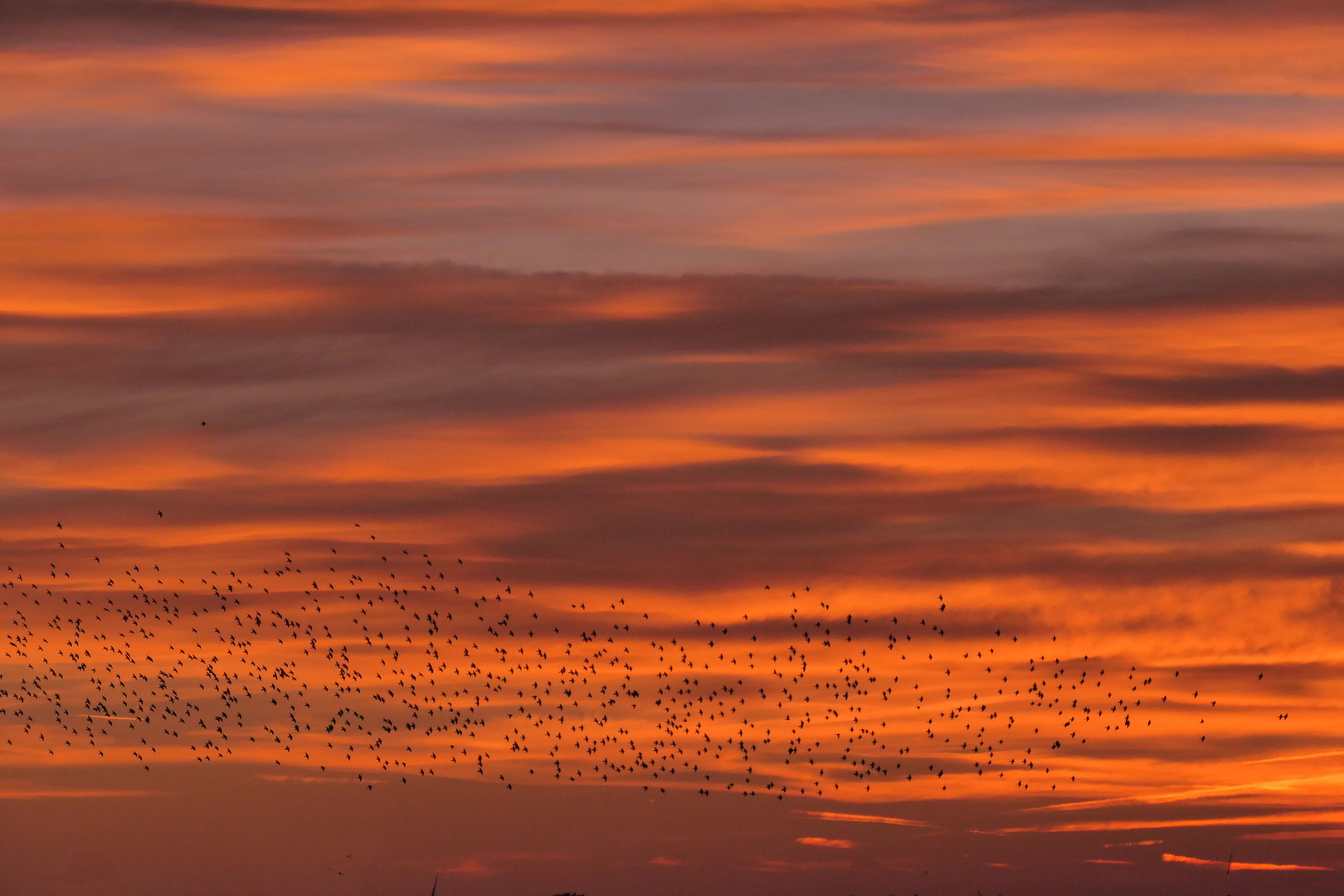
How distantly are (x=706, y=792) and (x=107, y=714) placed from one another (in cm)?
8007

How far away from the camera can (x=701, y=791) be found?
123562mm

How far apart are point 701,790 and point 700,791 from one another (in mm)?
1890

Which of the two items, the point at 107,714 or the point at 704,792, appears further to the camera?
the point at 704,792

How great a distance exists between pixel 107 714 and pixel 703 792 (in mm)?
80855

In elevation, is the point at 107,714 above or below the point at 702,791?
above

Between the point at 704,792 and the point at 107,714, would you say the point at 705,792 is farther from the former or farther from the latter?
the point at 107,714

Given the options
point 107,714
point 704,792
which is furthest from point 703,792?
point 107,714

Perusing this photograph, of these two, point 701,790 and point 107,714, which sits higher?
point 107,714

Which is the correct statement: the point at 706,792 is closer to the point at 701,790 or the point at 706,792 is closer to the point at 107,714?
the point at 701,790

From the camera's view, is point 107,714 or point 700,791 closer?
point 107,714

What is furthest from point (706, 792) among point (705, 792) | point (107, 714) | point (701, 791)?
point (107, 714)

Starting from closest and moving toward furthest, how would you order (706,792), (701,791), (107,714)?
(107,714) → (706,792) → (701,791)

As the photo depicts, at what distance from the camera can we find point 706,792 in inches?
4579

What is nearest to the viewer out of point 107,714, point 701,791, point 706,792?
point 107,714
